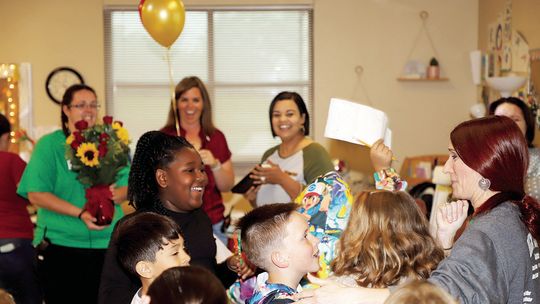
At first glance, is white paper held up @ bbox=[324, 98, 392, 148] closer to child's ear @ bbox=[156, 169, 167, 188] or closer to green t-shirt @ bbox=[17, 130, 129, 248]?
child's ear @ bbox=[156, 169, 167, 188]

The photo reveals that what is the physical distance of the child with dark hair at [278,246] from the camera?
2.16 metres

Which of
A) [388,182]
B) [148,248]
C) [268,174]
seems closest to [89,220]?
[268,174]

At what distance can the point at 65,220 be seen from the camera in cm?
358

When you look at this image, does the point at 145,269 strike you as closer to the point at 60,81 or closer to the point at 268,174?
the point at 268,174

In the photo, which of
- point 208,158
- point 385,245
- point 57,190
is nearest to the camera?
point 385,245

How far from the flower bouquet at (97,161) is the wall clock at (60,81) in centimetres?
411

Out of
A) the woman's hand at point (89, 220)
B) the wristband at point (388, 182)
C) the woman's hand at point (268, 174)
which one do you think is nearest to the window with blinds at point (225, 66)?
the woman's hand at point (268, 174)

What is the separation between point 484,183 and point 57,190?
7.50ft

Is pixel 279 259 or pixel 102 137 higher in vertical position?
pixel 102 137

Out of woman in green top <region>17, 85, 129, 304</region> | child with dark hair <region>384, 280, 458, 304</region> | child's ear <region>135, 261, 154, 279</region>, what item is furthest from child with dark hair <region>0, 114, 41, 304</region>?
child with dark hair <region>384, 280, 458, 304</region>

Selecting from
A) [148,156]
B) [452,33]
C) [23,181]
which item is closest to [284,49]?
[452,33]

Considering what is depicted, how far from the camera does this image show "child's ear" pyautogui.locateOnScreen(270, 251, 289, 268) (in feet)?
7.06

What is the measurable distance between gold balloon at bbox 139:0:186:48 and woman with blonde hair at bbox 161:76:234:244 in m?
0.30

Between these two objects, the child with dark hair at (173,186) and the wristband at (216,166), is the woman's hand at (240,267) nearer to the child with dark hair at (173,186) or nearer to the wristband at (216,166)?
the child with dark hair at (173,186)
